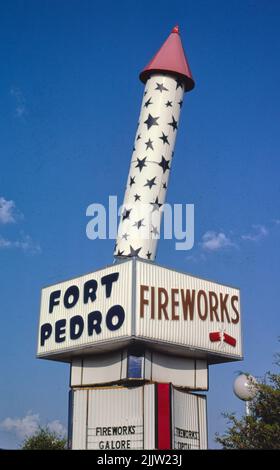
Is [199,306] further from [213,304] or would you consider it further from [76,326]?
[76,326]

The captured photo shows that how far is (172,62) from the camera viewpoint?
147ft

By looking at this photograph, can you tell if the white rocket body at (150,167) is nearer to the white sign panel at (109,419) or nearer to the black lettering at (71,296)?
the black lettering at (71,296)

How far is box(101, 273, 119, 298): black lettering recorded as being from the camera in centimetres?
3881

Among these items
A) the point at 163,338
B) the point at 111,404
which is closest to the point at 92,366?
the point at 111,404

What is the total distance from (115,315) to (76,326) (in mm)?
3378

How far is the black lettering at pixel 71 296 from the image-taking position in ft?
135

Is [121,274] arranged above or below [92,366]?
above

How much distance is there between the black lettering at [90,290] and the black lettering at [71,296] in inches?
28.1

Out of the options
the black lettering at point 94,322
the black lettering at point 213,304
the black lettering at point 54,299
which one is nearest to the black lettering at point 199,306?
the black lettering at point 213,304

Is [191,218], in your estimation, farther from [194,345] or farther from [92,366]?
[92,366]

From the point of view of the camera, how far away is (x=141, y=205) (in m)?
42.0

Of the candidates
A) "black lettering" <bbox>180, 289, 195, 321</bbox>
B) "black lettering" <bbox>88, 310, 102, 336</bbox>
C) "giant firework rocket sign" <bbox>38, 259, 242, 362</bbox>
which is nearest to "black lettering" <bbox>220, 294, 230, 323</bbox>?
"giant firework rocket sign" <bbox>38, 259, 242, 362</bbox>

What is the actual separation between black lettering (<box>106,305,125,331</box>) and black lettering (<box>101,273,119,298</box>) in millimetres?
993
